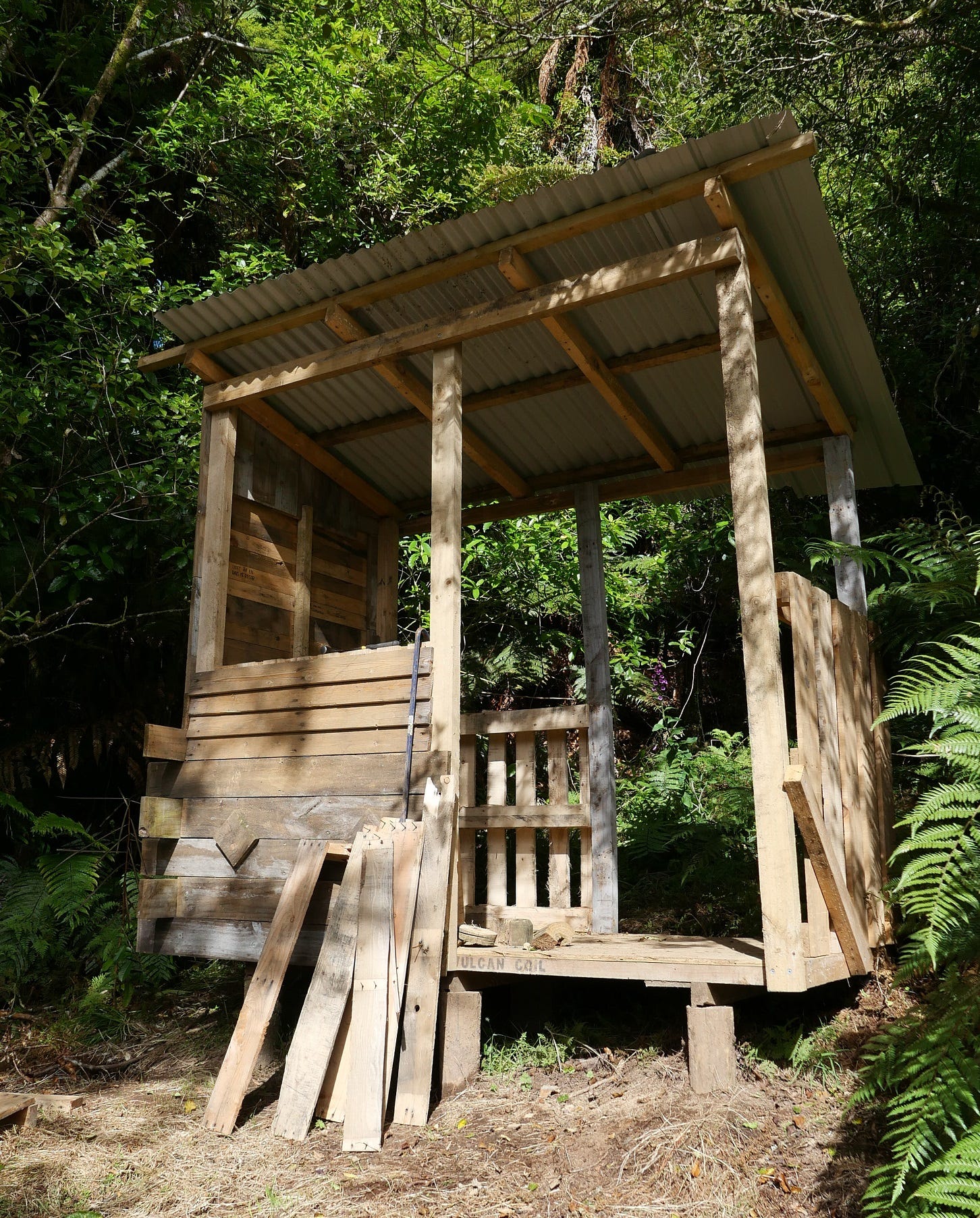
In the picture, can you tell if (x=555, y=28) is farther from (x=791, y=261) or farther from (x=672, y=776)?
(x=672, y=776)

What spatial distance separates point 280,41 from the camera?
11.3 metres

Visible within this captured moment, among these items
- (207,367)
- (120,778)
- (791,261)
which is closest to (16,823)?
(120,778)

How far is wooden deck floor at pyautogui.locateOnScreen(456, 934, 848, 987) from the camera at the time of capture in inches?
144

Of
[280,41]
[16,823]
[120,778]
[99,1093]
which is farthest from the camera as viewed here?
[280,41]

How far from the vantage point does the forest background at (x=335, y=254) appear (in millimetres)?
6953

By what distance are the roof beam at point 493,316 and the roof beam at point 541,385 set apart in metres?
0.63

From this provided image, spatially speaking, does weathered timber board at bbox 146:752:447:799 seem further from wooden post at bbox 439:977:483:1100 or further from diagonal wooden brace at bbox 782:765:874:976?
diagonal wooden brace at bbox 782:765:874:976

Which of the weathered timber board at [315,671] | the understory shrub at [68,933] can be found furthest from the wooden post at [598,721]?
the understory shrub at [68,933]

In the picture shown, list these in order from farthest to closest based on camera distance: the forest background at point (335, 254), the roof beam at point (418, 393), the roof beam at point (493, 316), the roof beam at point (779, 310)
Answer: the forest background at point (335, 254) < the roof beam at point (418, 393) < the roof beam at point (493, 316) < the roof beam at point (779, 310)

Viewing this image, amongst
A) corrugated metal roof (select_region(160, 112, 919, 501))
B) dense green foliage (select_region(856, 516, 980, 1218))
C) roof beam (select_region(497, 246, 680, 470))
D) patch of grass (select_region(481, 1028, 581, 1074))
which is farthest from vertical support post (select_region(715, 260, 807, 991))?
patch of grass (select_region(481, 1028, 581, 1074))

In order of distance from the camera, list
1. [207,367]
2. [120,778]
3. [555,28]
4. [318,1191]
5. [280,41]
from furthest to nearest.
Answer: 1. [280,41]
2. [555,28]
3. [120,778]
4. [207,367]
5. [318,1191]

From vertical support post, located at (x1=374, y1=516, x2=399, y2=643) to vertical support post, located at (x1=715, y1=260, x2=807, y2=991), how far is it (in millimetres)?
3764

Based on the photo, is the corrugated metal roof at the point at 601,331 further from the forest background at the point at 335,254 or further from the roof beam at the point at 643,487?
the forest background at the point at 335,254

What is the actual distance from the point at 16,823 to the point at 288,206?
24.2 feet
